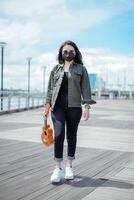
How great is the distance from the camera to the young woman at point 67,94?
6.02m

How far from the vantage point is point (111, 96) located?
60.9 metres

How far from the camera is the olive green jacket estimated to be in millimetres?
6027

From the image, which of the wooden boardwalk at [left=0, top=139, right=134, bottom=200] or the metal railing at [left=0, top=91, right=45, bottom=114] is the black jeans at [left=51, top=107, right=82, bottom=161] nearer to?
the wooden boardwalk at [left=0, top=139, right=134, bottom=200]

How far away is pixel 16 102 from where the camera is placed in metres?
24.8

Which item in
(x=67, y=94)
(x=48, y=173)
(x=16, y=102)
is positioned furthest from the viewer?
(x=16, y=102)

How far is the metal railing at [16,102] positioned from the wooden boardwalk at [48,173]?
1328cm

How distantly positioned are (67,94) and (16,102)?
62.4 feet

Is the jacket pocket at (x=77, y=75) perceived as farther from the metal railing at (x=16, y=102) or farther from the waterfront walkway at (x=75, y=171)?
the metal railing at (x=16, y=102)

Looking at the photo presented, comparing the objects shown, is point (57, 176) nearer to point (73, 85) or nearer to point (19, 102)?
point (73, 85)

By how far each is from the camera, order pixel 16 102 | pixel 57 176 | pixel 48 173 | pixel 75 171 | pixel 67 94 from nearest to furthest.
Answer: pixel 57 176 < pixel 67 94 < pixel 48 173 < pixel 75 171 < pixel 16 102

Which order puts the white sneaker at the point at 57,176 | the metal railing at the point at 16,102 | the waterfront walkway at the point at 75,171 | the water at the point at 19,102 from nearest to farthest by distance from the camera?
the waterfront walkway at the point at 75,171 → the white sneaker at the point at 57,176 → the metal railing at the point at 16,102 → the water at the point at 19,102

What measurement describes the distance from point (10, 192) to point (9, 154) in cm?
299

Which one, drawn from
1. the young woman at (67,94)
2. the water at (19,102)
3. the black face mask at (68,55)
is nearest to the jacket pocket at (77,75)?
the young woman at (67,94)

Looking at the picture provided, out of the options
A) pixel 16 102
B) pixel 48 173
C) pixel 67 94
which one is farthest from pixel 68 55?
pixel 16 102
